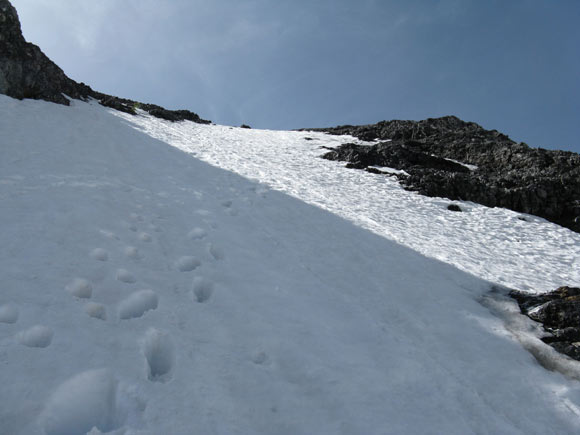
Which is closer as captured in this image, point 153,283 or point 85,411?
point 85,411

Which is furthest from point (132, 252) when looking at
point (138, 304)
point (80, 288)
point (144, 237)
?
point (138, 304)

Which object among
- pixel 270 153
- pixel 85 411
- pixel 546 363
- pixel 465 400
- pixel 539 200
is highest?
pixel 539 200

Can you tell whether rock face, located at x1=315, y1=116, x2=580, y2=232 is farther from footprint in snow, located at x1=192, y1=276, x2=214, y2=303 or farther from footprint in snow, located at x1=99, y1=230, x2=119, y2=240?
footprint in snow, located at x1=99, y1=230, x2=119, y2=240

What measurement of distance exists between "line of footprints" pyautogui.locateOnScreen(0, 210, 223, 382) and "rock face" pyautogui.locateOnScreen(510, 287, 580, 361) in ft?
16.5

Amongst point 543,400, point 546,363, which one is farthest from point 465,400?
point 546,363

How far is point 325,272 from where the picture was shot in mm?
6008

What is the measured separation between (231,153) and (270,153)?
2.75 meters

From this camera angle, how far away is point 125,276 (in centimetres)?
414

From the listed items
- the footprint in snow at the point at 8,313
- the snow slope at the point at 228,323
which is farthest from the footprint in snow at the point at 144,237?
the footprint in snow at the point at 8,313

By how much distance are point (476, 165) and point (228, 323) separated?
68.7ft

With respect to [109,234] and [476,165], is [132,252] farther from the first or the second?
[476,165]

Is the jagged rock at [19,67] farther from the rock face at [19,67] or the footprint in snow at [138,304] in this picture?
the footprint in snow at [138,304]

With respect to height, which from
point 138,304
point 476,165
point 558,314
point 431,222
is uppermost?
point 476,165

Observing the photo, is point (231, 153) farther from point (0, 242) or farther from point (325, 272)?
point (0, 242)
